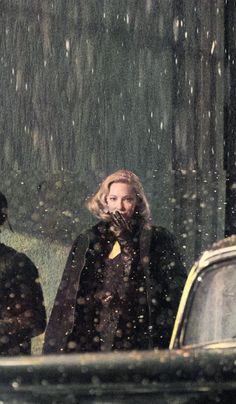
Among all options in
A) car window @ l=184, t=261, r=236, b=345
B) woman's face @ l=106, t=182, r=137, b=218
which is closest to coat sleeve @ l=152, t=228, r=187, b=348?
woman's face @ l=106, t=182, r=137, b=218

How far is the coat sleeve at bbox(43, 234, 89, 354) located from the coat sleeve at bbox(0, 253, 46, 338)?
0.31 metres

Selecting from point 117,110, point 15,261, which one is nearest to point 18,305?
point 15,261

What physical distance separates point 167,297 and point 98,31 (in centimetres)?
560

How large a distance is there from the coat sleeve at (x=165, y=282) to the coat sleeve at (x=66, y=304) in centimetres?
40

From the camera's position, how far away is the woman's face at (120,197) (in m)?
7.23

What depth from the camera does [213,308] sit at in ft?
17.8

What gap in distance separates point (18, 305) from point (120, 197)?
1.17m

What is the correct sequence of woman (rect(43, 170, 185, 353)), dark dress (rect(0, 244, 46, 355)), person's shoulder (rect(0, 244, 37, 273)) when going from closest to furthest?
woman (rect(43, 170, 185, 353)) < dark dress (rect(0, 244, 46, 355)) < person's shoulder (rect(0, 244, 37, 273))

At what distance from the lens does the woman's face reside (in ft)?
23.7

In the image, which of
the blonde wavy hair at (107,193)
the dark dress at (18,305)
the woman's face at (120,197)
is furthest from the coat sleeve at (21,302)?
the woman's face at (120,197)

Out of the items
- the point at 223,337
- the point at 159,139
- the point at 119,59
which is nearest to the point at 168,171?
the point at 159,139

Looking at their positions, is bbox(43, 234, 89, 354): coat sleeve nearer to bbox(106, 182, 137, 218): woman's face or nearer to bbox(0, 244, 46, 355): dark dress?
bbox(0, 244, 46, 355): dark dress

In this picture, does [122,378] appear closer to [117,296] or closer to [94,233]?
[117,296]

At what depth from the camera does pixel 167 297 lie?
761 cm
